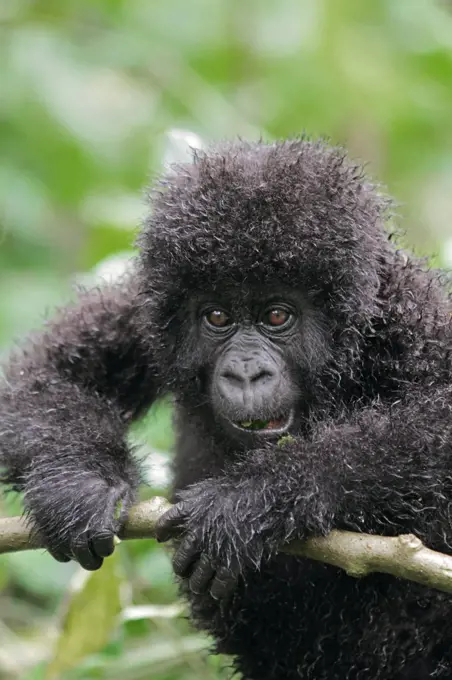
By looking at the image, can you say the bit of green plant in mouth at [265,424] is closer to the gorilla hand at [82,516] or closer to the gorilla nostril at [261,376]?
the gorilla nostril at [261,376]

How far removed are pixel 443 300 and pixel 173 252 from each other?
950mm

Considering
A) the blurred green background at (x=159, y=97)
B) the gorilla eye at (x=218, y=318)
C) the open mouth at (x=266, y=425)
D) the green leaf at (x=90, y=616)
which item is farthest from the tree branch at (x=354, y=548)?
the blurred green background at (x=159, y=97)

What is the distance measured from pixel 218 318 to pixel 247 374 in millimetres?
255

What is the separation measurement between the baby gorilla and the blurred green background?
6.39 feet

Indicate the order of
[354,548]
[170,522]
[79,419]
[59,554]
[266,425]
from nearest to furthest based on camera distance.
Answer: [354,548], [170,522], [59,554], [266,425], [79,419]

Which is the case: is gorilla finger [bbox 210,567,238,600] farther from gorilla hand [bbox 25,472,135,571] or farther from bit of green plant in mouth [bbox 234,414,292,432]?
bit of green plant in mouth [bbox 234,414,292,432]

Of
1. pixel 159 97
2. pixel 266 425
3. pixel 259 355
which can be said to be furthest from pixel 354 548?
pixel 159 97

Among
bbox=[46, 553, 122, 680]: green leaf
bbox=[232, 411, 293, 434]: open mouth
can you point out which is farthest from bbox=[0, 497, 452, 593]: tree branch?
bbox=[46, 553, 122, 680]: green leaf

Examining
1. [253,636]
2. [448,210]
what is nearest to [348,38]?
[448,210]

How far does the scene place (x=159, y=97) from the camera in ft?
24.6

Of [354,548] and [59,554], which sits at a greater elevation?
[59,554]

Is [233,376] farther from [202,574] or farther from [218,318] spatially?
[202,574]

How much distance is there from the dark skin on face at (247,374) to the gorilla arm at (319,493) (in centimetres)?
1

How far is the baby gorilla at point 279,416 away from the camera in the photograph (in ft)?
9.77
